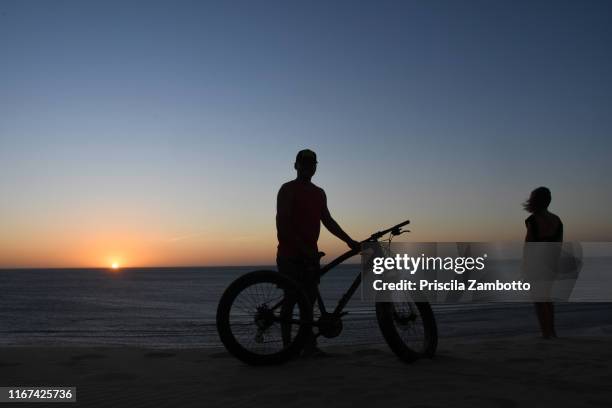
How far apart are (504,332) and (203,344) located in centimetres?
1032

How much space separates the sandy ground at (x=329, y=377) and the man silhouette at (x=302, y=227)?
93cm

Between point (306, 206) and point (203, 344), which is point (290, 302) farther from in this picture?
point (203, 344)

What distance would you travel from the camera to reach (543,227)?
24.4ft

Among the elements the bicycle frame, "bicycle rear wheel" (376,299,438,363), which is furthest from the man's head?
"bicycle rear wheel" (376,299,438,363)

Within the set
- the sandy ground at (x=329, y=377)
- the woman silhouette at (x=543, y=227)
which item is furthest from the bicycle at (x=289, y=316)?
the woman silhouette at (x=543, y=227)

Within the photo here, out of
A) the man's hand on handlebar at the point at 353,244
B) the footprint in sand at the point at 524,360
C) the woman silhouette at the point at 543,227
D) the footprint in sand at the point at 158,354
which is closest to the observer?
the footprint in sand at the point at 524,360

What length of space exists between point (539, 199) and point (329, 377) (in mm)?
4510

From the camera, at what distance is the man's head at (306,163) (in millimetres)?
5863

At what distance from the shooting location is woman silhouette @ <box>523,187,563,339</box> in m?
7.39

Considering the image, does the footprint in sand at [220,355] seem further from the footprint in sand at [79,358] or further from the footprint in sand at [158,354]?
the footprint in sand at [79,358]

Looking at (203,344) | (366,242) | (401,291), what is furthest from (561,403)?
(203,344)

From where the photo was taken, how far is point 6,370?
4.98 meters

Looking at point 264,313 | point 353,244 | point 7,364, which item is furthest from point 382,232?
point 7,364

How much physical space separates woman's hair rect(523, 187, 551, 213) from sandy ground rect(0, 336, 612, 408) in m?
2.04
